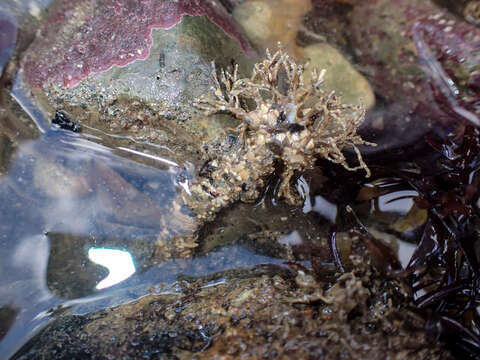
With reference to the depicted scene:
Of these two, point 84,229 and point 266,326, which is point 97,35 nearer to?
point 84,229

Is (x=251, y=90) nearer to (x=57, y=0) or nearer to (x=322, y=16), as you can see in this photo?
(x=322, y=16)

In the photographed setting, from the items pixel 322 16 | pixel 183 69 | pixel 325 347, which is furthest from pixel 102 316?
pixel 322 16

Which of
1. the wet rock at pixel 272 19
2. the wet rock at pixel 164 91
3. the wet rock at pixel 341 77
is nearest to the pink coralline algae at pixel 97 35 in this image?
the wet rock at pixel 164 91

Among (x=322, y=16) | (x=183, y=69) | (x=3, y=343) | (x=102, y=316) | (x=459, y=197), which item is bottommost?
(x=3, y=343)

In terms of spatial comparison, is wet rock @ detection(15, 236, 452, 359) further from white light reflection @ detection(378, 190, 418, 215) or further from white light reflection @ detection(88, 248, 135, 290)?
white light reflection @ detection(378, 190, 418, 215)

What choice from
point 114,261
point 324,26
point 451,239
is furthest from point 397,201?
point 114,261

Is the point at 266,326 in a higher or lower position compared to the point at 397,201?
lower
